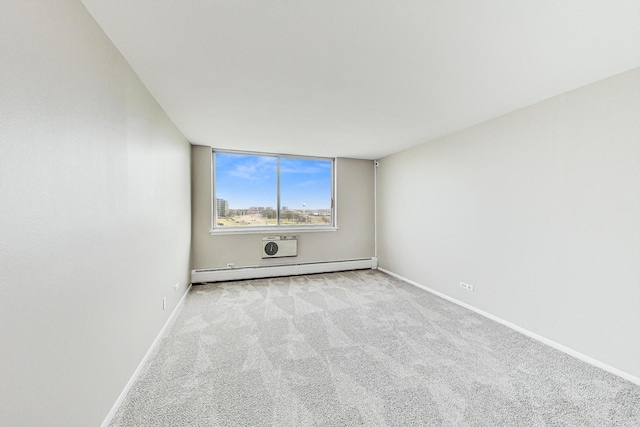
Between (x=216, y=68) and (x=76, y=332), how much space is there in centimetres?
184

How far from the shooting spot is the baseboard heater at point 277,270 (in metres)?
4.18

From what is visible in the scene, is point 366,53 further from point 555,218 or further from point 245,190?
point 245,190

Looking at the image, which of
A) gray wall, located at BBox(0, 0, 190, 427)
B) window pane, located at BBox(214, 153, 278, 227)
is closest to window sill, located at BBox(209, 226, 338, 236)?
window pane, located at BBox(214, 153, 278, 227)

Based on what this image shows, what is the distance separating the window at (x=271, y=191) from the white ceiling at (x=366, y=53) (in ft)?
6.03

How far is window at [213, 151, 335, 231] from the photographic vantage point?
176 inches

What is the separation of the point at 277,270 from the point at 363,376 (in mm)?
2946

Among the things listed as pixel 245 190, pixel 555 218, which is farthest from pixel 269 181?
pixel 555 218

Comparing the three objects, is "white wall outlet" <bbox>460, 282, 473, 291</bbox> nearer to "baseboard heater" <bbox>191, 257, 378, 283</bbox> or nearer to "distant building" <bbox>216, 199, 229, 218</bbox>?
"baseboard heater" <bbox>191, 257, 378, 283</bbox>

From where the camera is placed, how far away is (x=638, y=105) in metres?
1.82

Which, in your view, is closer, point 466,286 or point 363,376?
point 363,376

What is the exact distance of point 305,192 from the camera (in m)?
4.96

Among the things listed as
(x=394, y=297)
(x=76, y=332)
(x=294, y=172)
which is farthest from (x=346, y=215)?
(x=76, y=332)

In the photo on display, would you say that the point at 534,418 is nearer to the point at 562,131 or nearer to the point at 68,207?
the point at 562,131

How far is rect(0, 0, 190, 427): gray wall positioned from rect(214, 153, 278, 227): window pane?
8.16ft
